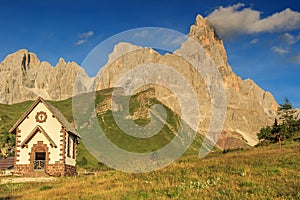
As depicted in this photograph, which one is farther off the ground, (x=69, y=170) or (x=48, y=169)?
(x=48, y=169)

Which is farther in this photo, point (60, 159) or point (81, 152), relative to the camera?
point (81, 152)

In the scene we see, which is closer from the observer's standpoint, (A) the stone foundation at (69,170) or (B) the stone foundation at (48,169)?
(B) the stone foundation at (48,169)

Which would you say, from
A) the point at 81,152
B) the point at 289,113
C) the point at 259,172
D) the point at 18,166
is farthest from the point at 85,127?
the point at 259,172

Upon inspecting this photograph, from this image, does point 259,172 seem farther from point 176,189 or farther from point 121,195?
point 121,195

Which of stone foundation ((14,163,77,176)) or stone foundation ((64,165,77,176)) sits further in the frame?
stone foundation ((64,165,77,176))

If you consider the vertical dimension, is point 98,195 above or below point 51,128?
below

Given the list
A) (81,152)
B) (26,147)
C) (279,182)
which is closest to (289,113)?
(26,147)

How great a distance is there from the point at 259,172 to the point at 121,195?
8477 mm

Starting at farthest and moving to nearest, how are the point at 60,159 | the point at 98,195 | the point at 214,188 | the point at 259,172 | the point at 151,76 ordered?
the point at 60,159 < the point at 151,76 < the point at 259,172 < the point at 98,195 < the point at 214,188

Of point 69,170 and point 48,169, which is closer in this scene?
point 48,169

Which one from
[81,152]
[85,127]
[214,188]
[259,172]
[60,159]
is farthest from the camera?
[85,127]

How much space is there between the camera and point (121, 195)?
1592 cm

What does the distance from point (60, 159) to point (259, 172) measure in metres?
31.3

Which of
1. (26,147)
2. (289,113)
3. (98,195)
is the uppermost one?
(289,113)
